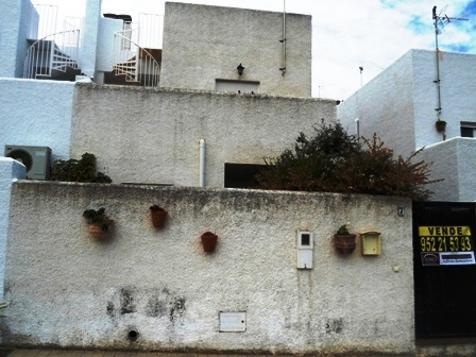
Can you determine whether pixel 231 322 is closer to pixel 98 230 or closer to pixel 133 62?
pixel 98 230

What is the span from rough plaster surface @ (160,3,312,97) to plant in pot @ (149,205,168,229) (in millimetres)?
4720

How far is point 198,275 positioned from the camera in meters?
7.34

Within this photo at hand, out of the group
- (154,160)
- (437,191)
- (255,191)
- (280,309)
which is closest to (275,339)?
(280,309)

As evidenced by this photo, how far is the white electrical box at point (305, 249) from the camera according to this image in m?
7.52

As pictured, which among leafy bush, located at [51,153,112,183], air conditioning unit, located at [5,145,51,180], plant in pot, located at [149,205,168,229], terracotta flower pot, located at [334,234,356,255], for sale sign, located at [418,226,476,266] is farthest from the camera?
air conditioning unit, located at [5,145,51,180]

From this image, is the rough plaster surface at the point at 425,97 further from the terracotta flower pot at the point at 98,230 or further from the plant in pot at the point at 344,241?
the terracotta flower pot at the point at 98,230

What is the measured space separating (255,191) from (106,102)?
3869mm

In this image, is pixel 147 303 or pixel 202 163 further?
pixel 202 163

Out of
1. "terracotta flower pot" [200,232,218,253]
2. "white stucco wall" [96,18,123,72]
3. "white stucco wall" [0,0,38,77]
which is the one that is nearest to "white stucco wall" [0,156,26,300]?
"terracotta flower pot" [200,232,218,253]

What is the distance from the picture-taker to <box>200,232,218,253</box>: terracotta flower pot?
7242mm

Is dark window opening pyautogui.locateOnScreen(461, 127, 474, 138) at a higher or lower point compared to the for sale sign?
higher

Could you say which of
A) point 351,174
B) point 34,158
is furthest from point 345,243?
point 34,158

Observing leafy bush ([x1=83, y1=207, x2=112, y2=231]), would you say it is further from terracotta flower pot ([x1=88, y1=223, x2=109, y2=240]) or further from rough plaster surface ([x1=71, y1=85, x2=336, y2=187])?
rough plaster surface ([x1=71, y1=85, x2=336, y2=187])

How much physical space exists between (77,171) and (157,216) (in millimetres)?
2237
